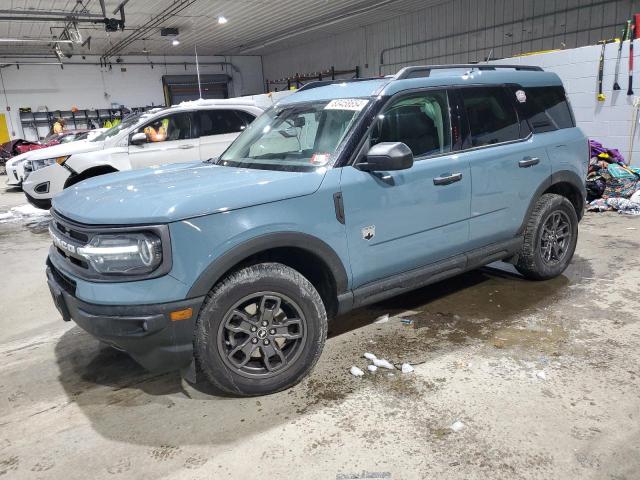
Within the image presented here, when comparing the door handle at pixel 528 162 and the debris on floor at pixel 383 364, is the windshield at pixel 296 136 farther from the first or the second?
the door handle at pixel 528 162

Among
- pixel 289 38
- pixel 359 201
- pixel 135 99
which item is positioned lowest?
pixel 359 201

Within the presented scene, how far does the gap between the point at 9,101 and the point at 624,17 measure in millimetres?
22645

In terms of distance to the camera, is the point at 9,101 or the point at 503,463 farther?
the point at 9,101

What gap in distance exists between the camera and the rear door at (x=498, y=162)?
344cm

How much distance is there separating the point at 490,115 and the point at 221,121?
17.0 ft

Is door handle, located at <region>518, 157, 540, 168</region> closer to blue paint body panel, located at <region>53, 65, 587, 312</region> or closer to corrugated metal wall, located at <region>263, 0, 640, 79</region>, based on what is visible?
blue paint body panel, located at <region>53, 65, 587, 312</region>

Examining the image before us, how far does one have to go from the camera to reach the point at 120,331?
233cm

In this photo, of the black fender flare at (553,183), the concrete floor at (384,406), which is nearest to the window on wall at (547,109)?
the black fender flare at (553,183)

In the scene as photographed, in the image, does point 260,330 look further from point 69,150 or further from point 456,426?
point 69,150

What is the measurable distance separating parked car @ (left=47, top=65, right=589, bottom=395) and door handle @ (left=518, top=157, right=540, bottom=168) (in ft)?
0.05

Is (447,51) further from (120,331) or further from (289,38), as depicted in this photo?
(120,331)

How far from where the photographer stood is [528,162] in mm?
3709

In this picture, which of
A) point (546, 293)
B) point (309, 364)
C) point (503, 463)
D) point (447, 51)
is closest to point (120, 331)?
point (309, 364)

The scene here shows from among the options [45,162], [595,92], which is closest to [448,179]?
[595,92]
